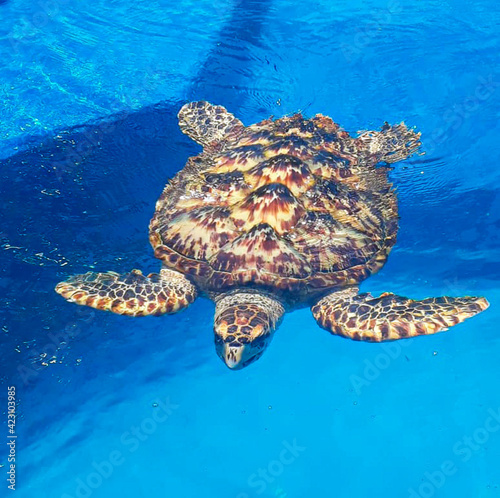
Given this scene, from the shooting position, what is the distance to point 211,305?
6.75 m

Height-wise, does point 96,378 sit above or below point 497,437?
below

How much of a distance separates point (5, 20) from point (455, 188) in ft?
30.7

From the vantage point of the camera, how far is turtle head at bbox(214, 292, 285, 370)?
4.31 meters

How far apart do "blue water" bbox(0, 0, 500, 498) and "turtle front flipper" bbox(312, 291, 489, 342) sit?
5.65 ft

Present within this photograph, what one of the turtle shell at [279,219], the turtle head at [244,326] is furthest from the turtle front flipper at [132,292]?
the turtle head at [244,326]

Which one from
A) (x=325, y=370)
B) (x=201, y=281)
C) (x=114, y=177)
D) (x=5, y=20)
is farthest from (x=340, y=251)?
(x=5, y=20)

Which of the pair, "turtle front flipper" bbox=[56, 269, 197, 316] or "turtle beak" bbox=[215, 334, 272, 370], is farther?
"turtle front flipper" bbox=[56, 269, 197, 316]

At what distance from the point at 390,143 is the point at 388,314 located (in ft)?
9.39

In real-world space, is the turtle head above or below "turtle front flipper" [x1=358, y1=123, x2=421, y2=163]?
below

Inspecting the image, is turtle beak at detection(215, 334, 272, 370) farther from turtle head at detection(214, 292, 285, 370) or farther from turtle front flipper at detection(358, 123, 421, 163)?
turtle front flipper at detection(358, 123, 421, 163)

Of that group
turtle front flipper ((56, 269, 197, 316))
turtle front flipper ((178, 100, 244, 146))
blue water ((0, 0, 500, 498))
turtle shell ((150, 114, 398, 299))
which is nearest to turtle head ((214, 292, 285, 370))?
turtle shell ((150, 114, 398, 299))

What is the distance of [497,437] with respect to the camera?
5582 millimetres

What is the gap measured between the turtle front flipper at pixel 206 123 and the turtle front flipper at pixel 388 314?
9.62ft

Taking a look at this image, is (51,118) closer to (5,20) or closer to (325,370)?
(5,20)
